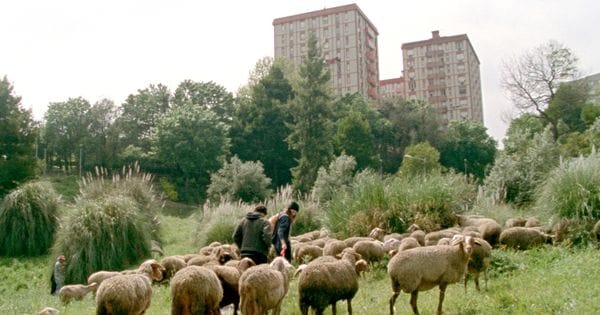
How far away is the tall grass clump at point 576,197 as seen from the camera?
1218 centimetres

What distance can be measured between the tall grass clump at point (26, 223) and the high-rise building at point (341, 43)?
6356 centimetres

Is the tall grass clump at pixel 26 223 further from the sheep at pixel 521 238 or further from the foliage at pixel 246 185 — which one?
the sheep at pixel 521 238

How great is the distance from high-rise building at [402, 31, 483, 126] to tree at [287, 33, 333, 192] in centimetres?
4970

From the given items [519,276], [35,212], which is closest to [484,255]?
[519,276]

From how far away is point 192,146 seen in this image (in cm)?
4606

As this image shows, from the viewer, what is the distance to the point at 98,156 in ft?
155

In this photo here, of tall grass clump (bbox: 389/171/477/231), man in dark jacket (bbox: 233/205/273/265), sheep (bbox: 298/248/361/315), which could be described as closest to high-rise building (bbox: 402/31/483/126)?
tall grass clump (bbox: 389/171/477/231)

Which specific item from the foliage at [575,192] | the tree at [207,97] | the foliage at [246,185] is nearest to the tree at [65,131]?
A: the tree at [207,97]

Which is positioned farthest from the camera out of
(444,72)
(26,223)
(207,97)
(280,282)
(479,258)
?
(444,72)

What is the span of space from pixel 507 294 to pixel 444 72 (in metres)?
90.8

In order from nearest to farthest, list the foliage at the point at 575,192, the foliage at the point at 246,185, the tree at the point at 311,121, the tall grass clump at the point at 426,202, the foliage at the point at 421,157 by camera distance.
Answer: the foliage at the point at 575,192, the tall grass clump at the point at 426,202, the foliage at the point at 246,185, the tree at the point at 311,121, the foliage at the point at 421,157

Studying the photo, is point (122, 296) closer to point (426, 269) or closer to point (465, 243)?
point (426, 269)

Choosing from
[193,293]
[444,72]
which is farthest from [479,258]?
[444,72]

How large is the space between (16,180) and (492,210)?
2541cm
